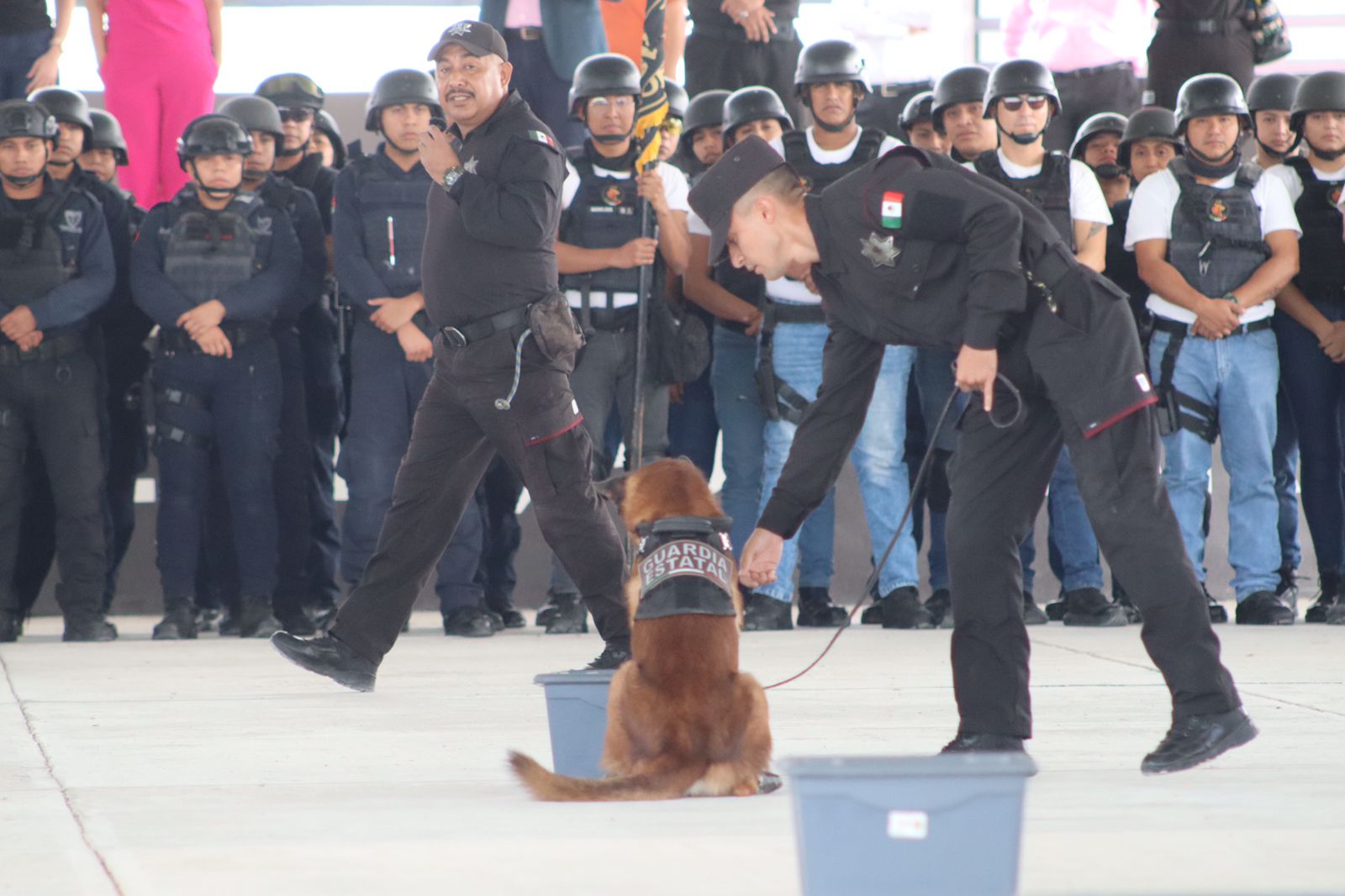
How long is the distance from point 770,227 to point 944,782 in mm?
1655

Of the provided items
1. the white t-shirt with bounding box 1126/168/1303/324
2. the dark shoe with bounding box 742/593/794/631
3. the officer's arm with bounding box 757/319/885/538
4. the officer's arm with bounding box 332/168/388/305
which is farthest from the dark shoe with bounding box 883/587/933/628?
the officer's arm with bounding box 757/319/885/538

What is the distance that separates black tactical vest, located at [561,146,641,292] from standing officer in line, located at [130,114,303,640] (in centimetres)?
120

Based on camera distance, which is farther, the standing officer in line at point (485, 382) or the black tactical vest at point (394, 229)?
the black tactical vest at point (394, 229)

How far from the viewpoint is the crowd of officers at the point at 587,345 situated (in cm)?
753

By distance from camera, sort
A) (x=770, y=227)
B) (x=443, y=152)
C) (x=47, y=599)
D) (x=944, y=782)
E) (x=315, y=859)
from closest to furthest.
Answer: (x=944, y=782) → (x=315, y=859) → (x=770, y=227) → (x=443, y=152) → (x=47, y=599)

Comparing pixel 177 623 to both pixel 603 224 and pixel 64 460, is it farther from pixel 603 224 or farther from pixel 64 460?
pixel 603 224

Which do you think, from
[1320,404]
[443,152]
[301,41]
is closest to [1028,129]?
[1320,404]

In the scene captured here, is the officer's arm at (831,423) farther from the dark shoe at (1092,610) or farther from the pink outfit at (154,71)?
the pink outfit at (154,71)

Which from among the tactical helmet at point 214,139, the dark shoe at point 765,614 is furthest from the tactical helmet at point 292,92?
the dark shoe at point 765,614

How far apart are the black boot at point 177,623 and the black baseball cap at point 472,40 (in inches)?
124

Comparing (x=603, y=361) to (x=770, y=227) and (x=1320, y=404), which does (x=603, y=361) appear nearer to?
(x=1320, y=404)

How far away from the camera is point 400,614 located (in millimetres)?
5449

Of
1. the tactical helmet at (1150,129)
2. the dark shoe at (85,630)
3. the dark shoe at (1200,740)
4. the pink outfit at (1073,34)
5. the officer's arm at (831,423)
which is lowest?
the dark shoe at (85,630)

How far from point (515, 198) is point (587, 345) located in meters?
2.36
